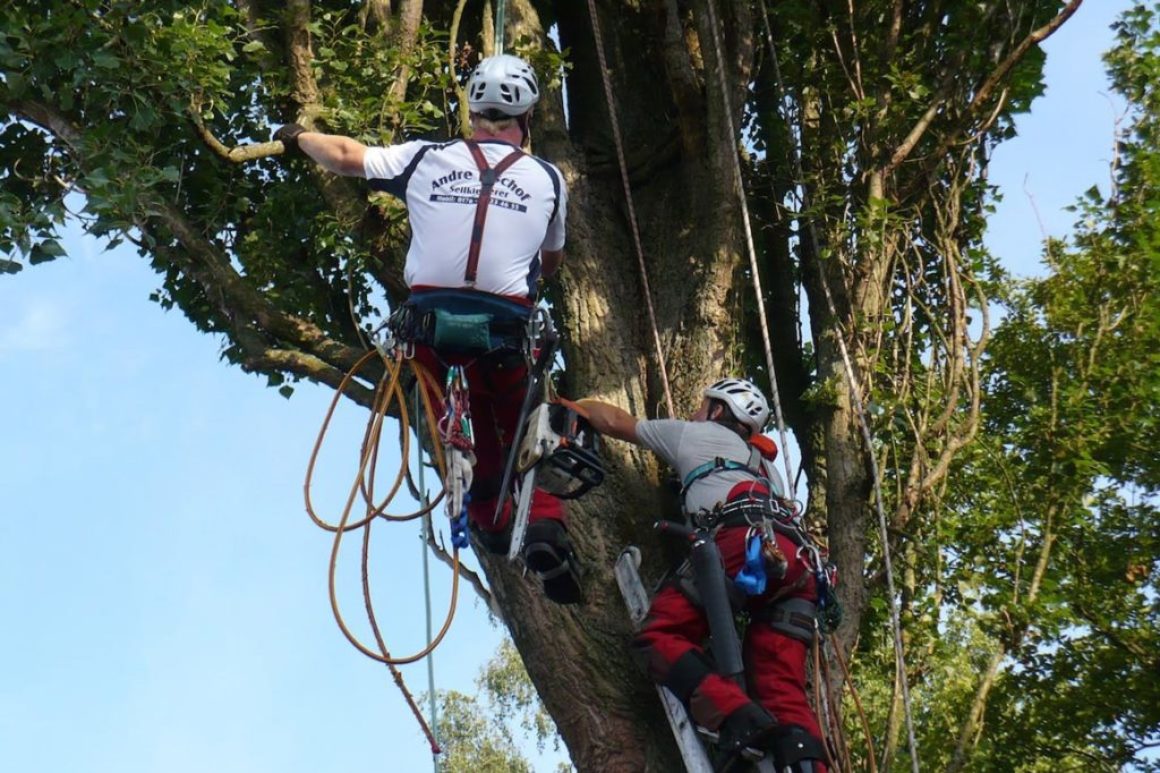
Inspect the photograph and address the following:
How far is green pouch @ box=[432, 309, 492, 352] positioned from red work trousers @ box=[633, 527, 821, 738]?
49.5 inches

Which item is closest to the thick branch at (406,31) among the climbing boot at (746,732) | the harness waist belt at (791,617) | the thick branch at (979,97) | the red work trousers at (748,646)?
the thick branch at (979,97)

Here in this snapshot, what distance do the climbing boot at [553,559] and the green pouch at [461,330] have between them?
771 mm

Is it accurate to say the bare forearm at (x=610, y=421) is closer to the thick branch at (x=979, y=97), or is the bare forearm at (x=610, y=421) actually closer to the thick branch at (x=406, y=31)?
the thick branch at (x=406, y=31)

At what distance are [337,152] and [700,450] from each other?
182 centimetres

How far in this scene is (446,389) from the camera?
17.7 ft

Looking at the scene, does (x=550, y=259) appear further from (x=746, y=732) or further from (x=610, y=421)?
(x=746, y=732)

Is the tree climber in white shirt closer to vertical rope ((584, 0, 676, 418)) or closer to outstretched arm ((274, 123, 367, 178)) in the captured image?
outstretched arm ((274, 123, 367, 178))

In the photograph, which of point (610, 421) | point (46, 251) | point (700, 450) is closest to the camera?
point (700, 450)

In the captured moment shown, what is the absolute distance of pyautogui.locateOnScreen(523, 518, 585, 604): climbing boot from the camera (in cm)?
554

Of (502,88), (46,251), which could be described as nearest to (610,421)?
(502,88)

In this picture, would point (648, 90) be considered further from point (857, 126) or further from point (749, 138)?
point (857, 126)

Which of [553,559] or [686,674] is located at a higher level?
[553,559]

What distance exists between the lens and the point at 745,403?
6125 millimetres

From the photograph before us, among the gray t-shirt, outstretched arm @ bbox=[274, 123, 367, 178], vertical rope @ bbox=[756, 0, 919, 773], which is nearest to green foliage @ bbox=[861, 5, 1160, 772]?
vertical rope @ bbox=[756, 0, 919, 773]
